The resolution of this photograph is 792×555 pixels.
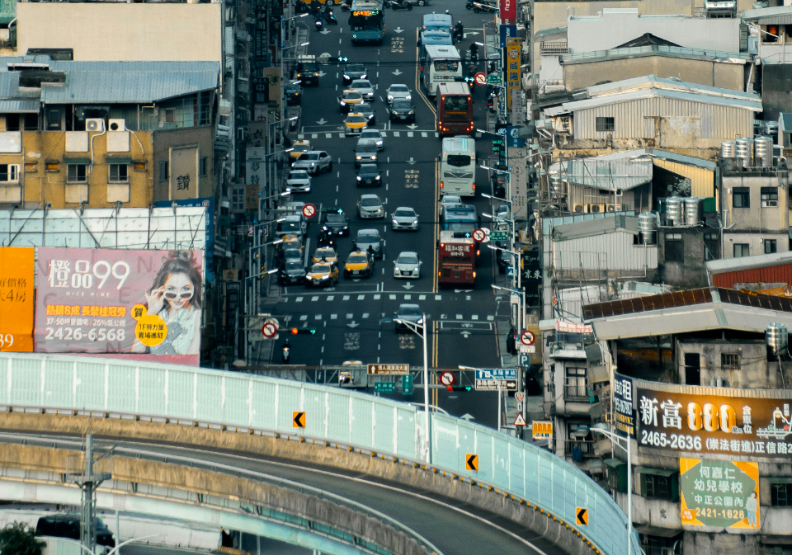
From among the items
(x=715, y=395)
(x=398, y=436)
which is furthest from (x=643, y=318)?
(x=398, y=436)

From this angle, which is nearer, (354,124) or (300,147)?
(300,147)

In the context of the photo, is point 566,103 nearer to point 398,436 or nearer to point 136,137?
point 136,137

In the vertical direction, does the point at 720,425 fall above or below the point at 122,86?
below

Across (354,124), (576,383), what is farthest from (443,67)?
(576,383)

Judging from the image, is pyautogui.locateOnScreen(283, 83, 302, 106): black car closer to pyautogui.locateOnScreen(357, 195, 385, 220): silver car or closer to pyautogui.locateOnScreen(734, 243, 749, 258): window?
pyautogui.locateOnScreen(357, 195, 385, 220): silver car

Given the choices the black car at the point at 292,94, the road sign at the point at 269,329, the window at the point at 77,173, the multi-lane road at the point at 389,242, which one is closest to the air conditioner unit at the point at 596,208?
the multi-lane road at the point at 389,242

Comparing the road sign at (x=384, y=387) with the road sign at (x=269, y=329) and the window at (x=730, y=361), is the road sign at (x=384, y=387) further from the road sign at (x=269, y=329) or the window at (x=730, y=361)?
the window at (x=730, y=361)

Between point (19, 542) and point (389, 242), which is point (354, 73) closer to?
point (389, 242)

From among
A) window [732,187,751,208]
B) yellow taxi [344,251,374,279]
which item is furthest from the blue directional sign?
yellow taxi [344,251,374,279]
